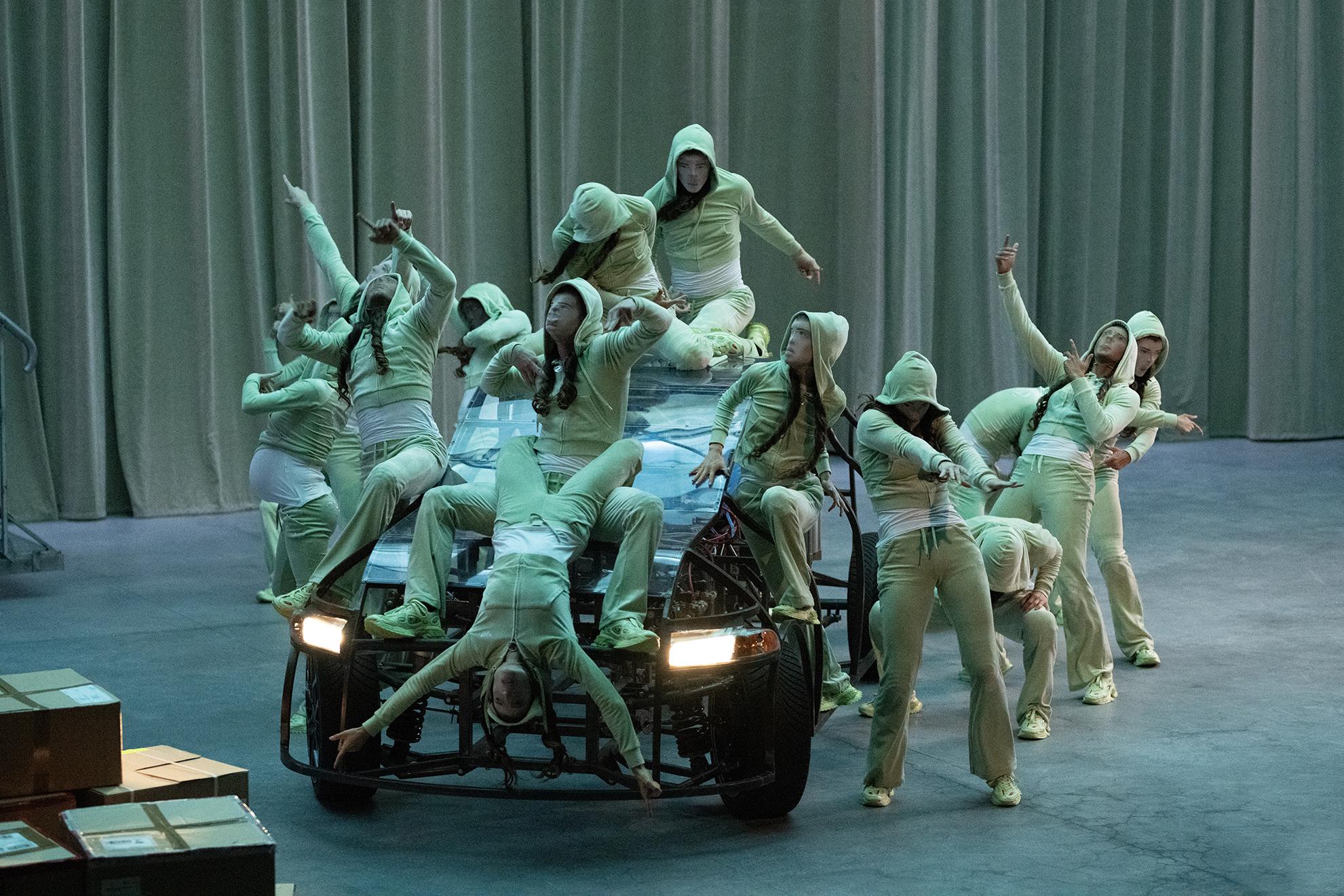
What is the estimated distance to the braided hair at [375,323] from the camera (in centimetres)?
706

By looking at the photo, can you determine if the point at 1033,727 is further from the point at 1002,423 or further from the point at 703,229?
the point at 703,229

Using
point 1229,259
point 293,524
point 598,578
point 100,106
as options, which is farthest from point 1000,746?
point 1229,259

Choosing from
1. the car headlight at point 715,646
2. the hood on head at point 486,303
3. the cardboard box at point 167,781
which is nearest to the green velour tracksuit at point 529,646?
the car headlight at point 715,646

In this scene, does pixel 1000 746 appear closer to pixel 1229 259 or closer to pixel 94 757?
pixel 94 757

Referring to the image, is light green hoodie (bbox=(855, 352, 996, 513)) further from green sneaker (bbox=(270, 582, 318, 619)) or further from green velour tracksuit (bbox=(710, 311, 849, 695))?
green sneaker (bbox=(270, 582, 318, 619))

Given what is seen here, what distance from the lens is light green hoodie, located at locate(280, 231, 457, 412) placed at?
7008 millimetres

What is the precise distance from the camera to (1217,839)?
5629 mm

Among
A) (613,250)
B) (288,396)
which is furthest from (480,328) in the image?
(288,396)

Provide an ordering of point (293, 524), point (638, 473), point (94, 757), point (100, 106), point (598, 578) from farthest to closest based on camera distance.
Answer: point (100, 106), point (293, 524), point (638, 473), point (598, 578), point (94, 757)

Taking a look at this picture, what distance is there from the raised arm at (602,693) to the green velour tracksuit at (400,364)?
1338 millimetres

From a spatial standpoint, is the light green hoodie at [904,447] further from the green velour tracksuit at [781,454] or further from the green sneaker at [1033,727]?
the green sneaker at [1033,727]

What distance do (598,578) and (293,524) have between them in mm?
2845

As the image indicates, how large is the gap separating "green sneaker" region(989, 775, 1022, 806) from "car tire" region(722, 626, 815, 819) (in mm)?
751

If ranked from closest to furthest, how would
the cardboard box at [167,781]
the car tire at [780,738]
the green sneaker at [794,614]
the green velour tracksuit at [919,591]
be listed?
the cardboard box at [167,781] < the car tire at [780,738] < the green velour tracksuit at [919,591] < the green sneaker at [794,614]
